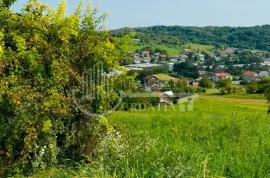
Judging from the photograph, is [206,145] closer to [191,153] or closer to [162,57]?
[191,153]

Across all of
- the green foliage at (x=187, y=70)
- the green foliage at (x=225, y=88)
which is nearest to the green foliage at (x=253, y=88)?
the green foliage at (x=225, y=88)

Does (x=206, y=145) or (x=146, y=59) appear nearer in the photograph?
(x=206, y=145)

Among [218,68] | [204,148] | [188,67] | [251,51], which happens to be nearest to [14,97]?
[204,148]

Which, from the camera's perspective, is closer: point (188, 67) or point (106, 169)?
point (106, 169)

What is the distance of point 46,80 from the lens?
4816 mm

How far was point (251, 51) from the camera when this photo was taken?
10106 centimetres

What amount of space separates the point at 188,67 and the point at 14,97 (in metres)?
70.8

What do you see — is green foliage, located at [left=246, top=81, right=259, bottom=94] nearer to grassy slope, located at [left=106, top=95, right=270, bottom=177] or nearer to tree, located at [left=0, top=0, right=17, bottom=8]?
grassy slope, located at [left=106, top=95, right=270, bottom=177]

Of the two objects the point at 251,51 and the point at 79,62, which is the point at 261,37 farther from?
the point at 79,62

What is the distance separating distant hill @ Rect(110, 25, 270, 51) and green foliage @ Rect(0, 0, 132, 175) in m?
84.5

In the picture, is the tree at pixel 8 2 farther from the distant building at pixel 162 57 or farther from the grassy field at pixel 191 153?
the distant building at pixel 162 57

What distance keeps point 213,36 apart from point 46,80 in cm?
11785

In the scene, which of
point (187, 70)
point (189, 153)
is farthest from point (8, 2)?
point (187, 70)

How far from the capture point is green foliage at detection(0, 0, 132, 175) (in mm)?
4680
